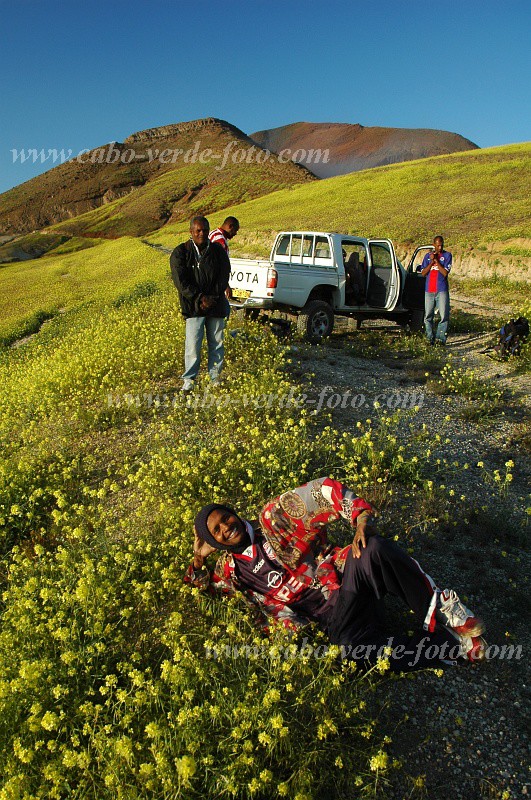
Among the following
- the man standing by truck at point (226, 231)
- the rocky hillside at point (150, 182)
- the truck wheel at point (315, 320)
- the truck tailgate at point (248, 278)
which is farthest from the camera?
the rocky hillside at point (150, 182)

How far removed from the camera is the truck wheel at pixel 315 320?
10.5 meters

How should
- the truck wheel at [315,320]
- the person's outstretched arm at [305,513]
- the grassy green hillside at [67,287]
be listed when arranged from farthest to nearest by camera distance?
the grassy green hillside at [67,287] → the truck wheel at [315,320] → the person's outstretched arm at [305,513]

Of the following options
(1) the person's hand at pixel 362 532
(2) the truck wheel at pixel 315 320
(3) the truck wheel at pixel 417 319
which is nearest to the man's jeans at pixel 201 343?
(2) the truck wheel at pixel 315 320

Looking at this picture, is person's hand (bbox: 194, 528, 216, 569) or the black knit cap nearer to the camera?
the black knit cap

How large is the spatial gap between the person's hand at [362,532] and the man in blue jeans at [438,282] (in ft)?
25.8

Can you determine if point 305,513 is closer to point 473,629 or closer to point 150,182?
point 473,629

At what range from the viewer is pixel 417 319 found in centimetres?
1214

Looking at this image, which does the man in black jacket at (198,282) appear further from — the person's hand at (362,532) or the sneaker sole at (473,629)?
the sneaker sole at (473,629)

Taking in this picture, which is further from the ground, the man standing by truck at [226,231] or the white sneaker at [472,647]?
the man standing by truck at [226,231]

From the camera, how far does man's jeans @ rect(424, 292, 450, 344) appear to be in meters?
10.3

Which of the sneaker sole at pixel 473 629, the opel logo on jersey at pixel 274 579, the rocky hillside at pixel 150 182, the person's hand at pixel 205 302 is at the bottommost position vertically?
the sneaker sole at pixel 473 629

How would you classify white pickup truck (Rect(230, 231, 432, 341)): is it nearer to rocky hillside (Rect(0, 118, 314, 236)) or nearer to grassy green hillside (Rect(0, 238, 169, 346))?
grassy green hillside (Rect(0, 238, 169, 346))

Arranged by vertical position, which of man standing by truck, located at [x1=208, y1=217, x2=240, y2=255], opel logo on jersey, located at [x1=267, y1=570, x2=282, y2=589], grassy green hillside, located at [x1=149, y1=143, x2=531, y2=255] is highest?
grassy green hillside, located at [x1=149, y1=143, x2=531, y2=255]

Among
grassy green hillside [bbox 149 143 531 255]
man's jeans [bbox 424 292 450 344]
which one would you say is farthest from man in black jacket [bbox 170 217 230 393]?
grassy green hillside [bbox 149 143 531 255]
